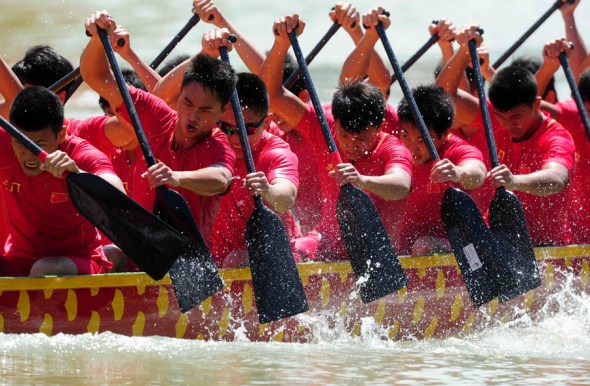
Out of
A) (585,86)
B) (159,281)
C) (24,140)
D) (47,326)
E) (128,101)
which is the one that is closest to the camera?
(24,140)

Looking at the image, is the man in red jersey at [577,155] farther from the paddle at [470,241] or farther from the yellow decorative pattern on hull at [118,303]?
the yellow decorative pattern on hull at [118,303]

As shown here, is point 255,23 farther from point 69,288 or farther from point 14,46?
point 69,288

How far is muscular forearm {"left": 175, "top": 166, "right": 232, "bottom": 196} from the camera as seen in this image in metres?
4.14

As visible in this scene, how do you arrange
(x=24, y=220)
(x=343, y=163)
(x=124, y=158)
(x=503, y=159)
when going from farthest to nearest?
1. (x=503, y=159)
2. (x=124, y=158)
3. (x=343, y=163)
4. (x=24, y=220)

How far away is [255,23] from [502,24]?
117 inches

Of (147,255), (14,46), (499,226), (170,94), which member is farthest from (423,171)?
(14,46)

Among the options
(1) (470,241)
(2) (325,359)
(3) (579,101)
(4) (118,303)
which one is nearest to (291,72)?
(3) (579,101)

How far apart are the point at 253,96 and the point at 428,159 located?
87cm

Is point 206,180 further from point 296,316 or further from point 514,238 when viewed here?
point 514,238

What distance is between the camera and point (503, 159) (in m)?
5.54

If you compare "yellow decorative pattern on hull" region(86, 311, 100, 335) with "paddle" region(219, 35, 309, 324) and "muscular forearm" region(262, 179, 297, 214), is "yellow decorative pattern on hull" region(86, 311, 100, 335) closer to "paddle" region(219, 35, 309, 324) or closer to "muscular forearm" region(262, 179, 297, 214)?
"paddle" region(219, 35, 309, 324)

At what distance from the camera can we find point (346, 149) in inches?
194

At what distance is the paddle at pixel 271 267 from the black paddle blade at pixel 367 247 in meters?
0.32

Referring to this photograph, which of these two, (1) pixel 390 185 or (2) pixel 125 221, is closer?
(2) pixel 125 221
